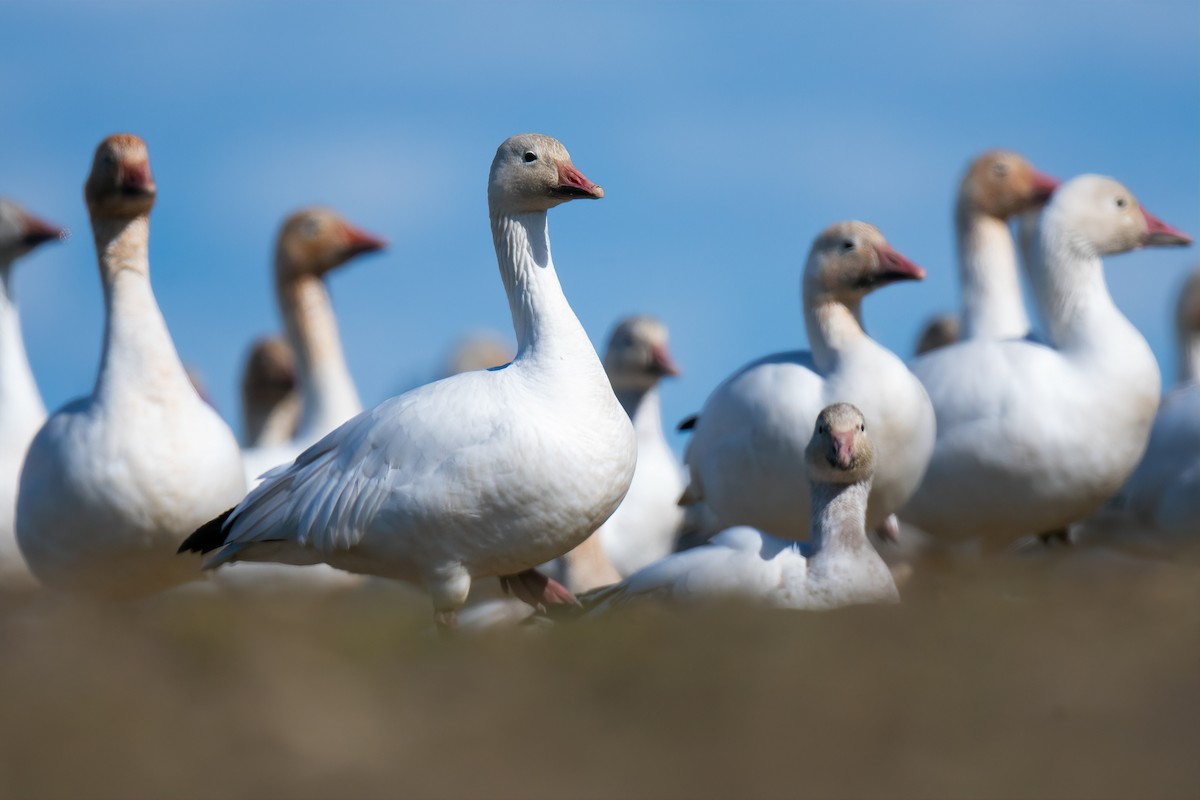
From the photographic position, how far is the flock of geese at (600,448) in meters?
6.17

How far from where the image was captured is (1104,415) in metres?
8.98

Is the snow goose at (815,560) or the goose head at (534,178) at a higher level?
the goose head at (534,178)

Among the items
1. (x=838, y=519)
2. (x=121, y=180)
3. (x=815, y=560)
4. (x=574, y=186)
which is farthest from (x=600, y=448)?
(x=121, y=180)

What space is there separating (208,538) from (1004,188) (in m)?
6.74

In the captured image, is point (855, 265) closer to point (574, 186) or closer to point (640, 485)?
point (574, 186)

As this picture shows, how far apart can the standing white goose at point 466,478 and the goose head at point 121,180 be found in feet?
8.06

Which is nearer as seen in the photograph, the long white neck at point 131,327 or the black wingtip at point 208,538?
the black wingtip at point 208,538

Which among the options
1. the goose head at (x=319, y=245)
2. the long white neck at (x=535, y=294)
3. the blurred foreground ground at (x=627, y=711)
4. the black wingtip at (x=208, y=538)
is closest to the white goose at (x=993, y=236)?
the goose head at (x=319, y=245)

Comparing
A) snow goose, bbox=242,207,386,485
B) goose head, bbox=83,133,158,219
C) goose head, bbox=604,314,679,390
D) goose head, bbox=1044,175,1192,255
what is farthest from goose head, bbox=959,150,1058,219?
goose head, bbox=83,133,158,219

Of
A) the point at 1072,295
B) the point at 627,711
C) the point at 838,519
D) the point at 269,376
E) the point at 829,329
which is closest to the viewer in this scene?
the point at 627,711

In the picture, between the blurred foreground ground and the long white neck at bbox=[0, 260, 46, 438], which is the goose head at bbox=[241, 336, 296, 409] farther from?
the blurred foreground ground

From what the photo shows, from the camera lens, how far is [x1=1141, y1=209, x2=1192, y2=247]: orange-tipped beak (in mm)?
10234

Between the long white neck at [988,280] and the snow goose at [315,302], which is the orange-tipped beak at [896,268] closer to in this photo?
the long white neck at [988,280]

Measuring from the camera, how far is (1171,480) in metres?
9.81
